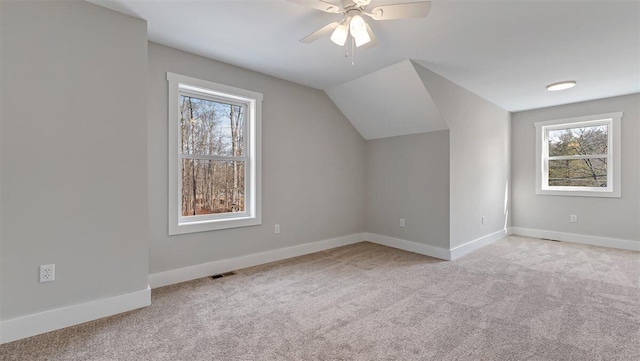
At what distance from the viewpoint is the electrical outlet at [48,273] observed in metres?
1.98

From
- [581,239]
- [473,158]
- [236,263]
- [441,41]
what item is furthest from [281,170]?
[581,239]

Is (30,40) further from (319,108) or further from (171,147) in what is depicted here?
(319,108)

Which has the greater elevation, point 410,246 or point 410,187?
point 410,187

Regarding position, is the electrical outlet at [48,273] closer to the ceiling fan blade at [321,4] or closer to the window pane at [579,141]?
Answer: the ceiling fan blade at [321,4]

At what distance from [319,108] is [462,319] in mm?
3119

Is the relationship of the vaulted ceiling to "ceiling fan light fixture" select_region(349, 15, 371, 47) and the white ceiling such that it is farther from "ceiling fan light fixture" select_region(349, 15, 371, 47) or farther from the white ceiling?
"ceiling fan light fixture" select_region(349, 15, 371, 47)

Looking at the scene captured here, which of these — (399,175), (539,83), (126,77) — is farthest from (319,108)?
(539,83)

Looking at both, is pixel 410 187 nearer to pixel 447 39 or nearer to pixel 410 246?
pixel 410 246

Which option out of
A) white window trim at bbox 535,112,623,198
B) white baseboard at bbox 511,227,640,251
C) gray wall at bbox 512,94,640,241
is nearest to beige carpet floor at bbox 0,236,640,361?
white baseboard at bbox 511,227,640,251

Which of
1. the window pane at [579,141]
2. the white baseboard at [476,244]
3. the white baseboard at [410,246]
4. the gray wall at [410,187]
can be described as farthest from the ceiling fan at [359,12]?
the window pane at [579,141]

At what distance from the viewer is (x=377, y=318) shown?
7.21 ft

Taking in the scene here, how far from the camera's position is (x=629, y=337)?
1.94m

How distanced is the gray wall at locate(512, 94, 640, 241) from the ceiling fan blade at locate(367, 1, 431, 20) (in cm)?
453

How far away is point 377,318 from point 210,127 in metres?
2.61
